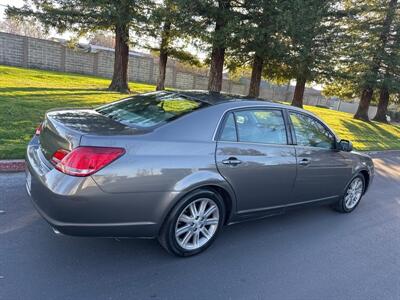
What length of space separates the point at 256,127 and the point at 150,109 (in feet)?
3.94

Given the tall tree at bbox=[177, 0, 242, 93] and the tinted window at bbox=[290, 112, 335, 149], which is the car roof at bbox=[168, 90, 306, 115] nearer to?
the tinted window at bbox=[290, 112, 335, 149]

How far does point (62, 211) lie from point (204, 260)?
1469mm

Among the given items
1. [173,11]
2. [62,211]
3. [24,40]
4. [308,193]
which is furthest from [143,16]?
[24,40]

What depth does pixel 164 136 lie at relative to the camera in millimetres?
3025

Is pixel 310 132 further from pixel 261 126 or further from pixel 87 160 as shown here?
pixel 87 160

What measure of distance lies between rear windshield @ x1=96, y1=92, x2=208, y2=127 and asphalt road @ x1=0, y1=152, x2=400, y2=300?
129 centimetres

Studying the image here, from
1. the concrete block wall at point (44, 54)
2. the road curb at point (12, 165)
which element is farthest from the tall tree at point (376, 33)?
the concrete block wall at point (44, 54)

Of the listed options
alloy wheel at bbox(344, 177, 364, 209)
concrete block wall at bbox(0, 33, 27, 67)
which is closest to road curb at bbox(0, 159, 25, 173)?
alloy wheel at bbox(344, 177, 364, 209)

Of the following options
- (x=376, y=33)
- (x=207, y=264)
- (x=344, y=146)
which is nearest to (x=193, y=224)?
(x=207, y=264)

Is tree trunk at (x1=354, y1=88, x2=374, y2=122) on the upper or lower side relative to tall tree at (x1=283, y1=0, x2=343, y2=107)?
lower

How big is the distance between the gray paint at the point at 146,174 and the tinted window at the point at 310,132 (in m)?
0.40

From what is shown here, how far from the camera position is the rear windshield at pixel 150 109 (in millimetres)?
3344

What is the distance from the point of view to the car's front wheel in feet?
10.3

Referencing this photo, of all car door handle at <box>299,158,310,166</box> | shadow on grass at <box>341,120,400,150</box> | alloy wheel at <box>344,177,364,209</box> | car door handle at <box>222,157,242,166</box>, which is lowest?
shadow on grass at <box>341,120,400,150</box>
